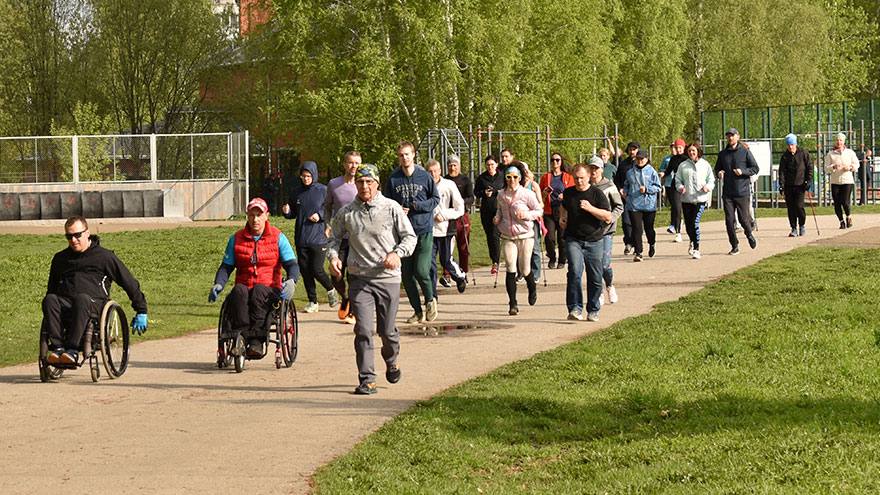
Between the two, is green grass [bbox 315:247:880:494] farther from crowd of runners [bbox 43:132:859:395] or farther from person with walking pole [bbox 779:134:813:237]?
person with walking pole [bbox 779:134:813:237]

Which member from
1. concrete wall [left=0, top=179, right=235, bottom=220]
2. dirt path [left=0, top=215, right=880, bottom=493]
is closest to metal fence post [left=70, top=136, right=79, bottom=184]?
concrete wall [left=0, top=179, right=235, bottom=220]

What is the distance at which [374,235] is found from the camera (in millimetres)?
13102

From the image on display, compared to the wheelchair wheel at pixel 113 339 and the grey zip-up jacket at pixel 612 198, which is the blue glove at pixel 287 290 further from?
the grey zip-up jacket at pixel 612 198

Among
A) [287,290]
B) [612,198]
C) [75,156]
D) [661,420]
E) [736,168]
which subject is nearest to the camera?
[661,420]

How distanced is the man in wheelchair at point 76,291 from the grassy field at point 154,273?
1781 mm

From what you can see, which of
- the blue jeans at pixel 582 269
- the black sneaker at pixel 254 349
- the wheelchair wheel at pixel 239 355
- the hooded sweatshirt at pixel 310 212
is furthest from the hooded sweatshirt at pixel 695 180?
the wheelchair wheel at pixel 239 355

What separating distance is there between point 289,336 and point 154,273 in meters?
12.5

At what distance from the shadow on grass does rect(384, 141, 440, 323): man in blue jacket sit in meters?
5.66

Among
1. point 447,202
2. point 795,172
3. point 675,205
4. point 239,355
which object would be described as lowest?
point 239,355

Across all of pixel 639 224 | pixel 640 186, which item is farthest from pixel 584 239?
pixel 639 224

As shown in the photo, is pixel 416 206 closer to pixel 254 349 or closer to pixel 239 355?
pixel 254 349

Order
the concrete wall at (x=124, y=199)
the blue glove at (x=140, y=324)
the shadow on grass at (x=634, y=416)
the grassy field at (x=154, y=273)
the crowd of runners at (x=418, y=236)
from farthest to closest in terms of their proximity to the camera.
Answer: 1. the concrete wall at (x=124, y=199)
2. the grassy field at (x=154, y=273)
3. the blue glove at (x=140, y=324)
4. the crowd of runners at (x=418, y=236)
5. the shadow on grass at (x=634, y=416)

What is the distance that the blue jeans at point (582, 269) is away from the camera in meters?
17.9

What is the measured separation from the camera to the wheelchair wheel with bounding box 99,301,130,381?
1370 cm
